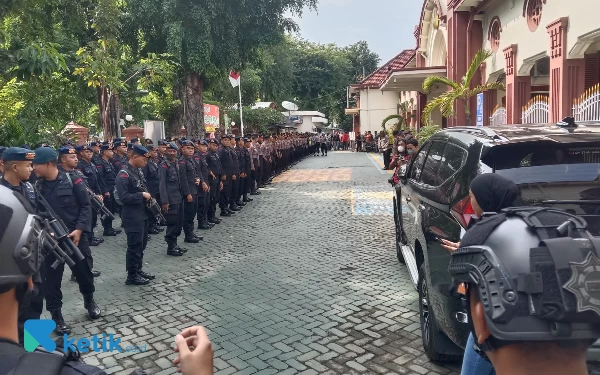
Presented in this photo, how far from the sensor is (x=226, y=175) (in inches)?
469

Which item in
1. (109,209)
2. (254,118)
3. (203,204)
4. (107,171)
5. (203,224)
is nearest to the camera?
(203,204)

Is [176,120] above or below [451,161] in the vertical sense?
above

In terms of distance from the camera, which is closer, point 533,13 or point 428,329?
point 428,329

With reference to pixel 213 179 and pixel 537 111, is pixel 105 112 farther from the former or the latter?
pixel 537 111

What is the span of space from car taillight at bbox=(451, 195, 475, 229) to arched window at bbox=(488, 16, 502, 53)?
38.9ft

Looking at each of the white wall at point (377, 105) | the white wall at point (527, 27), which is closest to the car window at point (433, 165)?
the white wall at point (527, 27)

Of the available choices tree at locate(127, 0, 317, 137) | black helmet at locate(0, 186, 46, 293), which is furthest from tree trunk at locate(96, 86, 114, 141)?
black helmet at locate(0, 186, 46, 293)

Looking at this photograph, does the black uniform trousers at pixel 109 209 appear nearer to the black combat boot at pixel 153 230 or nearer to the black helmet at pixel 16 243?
the black combat boot at pixel 153 230

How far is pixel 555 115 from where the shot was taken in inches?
386

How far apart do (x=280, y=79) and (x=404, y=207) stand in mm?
38955

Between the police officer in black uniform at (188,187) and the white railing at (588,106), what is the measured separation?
20.7 ft

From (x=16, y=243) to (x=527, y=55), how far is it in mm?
12152

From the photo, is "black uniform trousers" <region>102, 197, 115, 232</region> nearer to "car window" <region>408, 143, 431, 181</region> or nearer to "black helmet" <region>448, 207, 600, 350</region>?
"car window" <region>408, 143, 431, 181</region>

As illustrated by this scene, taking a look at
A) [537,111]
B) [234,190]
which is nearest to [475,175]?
[537,111]
